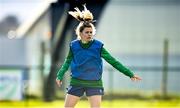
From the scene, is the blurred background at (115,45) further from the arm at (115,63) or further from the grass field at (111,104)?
the arm at (115,63)

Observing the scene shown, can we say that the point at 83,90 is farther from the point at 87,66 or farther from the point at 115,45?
the point at 115,45

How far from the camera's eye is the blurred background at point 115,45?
22.7 metres

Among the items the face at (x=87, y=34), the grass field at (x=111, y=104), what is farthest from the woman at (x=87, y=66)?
the grass field at (x=111, y=104)

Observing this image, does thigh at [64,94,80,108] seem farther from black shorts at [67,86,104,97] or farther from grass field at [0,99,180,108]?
grass field at [0,99,180,108]

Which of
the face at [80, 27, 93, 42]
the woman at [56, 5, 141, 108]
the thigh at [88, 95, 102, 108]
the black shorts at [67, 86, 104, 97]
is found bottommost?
the thigh at [88, 95, 102, 108]

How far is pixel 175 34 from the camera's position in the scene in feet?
83.6

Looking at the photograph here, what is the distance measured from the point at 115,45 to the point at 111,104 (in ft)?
14.5

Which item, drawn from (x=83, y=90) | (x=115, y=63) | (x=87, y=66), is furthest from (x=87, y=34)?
(x=83, y=90)

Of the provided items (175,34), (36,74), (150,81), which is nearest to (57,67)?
(36,74)

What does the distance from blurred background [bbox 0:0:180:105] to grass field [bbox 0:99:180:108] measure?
210 mm

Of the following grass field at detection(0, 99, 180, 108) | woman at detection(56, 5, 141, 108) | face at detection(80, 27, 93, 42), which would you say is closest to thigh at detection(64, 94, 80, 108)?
woman at detection(56, 5, 141, 108)

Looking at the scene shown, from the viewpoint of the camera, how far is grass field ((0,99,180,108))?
67.5 feet

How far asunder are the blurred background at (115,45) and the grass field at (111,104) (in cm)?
21

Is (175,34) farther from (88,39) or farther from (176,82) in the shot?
(88,39)
